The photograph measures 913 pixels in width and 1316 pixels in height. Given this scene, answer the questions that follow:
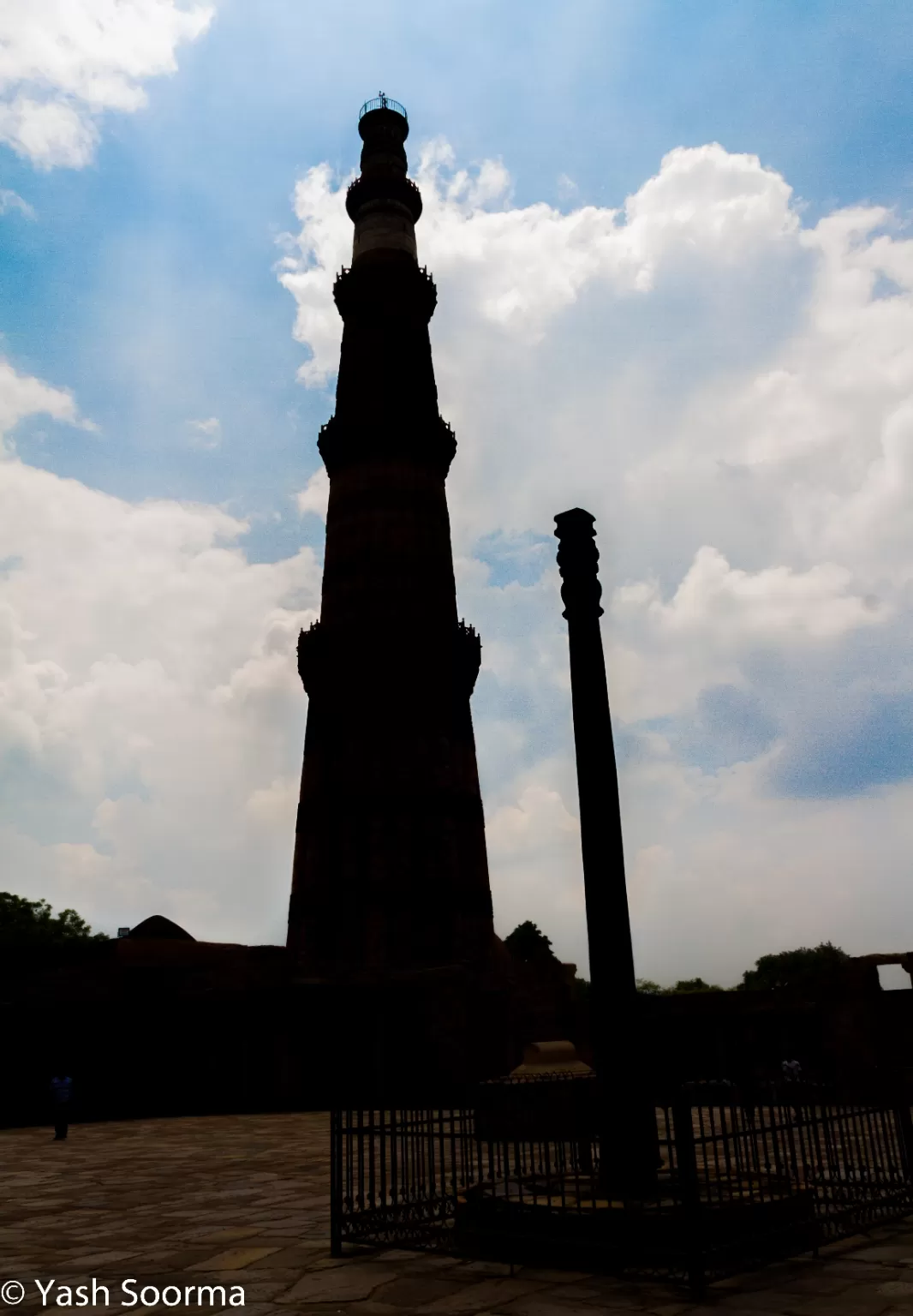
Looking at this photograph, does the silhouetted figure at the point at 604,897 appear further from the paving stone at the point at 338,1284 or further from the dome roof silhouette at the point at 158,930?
the dome roof silhouette at the point at 158,930

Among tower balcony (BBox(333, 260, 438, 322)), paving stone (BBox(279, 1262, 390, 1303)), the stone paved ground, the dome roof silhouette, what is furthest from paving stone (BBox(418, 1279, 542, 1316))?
tower balcony (BBox(333, 260, 438, 322))

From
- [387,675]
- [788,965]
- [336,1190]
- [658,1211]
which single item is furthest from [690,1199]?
[788,965]

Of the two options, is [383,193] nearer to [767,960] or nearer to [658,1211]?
[658,1211]

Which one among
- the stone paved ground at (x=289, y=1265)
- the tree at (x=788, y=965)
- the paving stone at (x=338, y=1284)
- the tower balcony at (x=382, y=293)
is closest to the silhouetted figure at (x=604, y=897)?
the stone paved ground at (x=289, y=1265)

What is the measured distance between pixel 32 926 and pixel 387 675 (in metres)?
29.2

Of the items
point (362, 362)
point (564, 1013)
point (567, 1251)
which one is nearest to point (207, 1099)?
point (564, 1013)

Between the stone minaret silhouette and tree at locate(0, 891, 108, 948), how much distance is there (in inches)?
901

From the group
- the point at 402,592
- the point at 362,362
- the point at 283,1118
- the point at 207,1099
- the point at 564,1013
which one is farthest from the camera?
the point at 362,362

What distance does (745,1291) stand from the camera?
5188 millimetres

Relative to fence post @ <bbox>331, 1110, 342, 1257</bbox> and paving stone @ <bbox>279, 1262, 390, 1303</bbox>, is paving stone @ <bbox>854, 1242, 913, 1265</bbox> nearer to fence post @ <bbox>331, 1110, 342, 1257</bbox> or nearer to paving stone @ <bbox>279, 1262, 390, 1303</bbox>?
paving stone @ <bbox>279, 1262, 390, 1303</bbox>

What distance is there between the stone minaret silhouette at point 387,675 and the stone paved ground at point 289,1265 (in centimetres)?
1512

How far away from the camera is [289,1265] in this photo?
20.3ft

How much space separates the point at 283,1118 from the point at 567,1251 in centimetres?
1547

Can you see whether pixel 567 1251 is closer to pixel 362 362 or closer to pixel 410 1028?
pixel 410 1028
